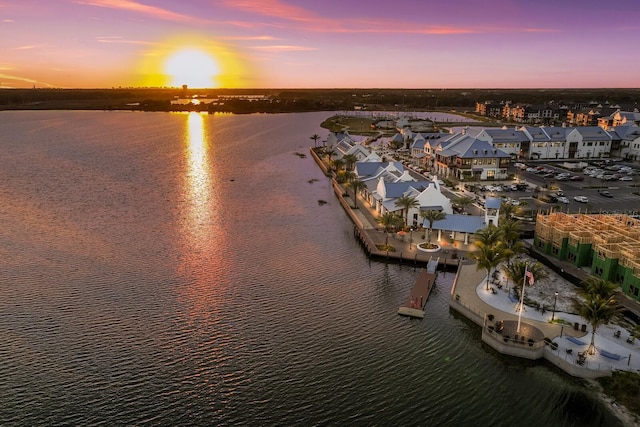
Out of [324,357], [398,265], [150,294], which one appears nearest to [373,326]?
[324,357]

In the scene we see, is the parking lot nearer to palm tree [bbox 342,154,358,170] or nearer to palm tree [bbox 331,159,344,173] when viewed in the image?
palm tree [bbox 342,154,358,170]

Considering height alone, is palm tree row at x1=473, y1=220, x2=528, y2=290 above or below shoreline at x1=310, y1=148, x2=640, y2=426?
above

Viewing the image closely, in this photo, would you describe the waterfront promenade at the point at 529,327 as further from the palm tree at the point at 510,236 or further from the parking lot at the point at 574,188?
the parking lot at the point at 574,188

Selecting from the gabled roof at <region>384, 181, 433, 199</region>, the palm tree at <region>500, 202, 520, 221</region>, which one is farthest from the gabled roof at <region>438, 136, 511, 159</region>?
the palm tree at <region>500, 202, 520, 221</region>

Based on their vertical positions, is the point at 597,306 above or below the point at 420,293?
above

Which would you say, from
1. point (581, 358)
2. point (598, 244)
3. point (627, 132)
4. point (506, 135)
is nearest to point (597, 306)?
point (581, 358)

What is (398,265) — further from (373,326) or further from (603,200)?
(603,200)

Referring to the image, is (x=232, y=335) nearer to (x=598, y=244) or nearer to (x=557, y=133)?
(x=598, y=244)
